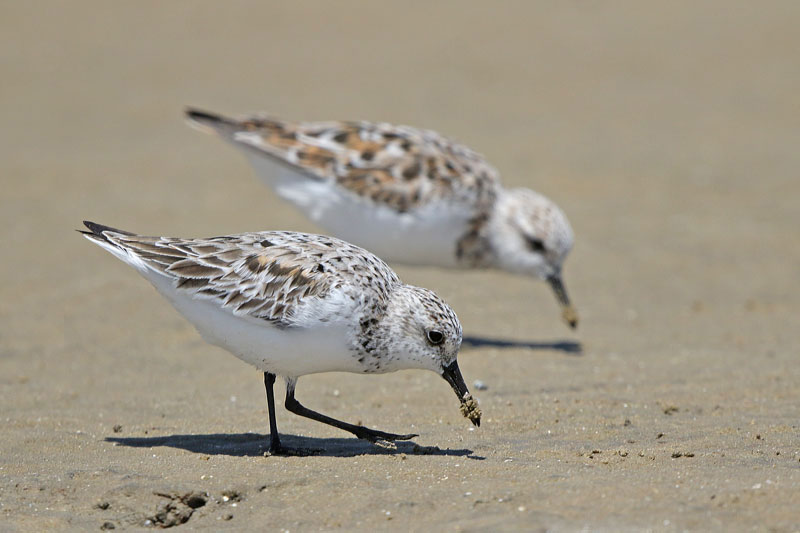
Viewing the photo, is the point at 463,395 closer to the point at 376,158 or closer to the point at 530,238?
the point at 530,238

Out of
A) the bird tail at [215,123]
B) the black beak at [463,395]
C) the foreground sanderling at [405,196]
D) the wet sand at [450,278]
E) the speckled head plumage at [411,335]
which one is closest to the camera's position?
the wet sand at [450,278]

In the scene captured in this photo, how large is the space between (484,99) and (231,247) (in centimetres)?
1179

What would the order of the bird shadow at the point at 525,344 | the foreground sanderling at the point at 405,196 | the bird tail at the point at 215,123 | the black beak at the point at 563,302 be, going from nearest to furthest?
1. the bird shadow at the point at 525,344
2. the foreground sanderling at the point at 405,196
3. the black beak at the point at 563,302
4. the bird tail at the point at 215,123

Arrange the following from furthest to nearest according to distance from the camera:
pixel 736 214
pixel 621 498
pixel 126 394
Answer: pixel 736 214 → pixel 126 394 → pixel 621 498

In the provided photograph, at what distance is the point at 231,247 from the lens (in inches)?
289

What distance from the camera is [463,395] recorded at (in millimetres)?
7125

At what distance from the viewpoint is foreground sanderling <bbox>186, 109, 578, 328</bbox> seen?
35.2 feet

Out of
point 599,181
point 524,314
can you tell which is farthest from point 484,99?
point 524,314

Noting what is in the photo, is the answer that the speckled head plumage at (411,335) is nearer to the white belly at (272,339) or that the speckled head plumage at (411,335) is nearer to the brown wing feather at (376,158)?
the white belly at (272,339)

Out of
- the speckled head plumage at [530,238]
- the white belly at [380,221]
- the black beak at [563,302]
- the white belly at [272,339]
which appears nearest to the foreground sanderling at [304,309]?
the white belly at [272,339]

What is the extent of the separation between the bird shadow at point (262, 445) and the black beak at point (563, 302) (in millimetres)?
4050

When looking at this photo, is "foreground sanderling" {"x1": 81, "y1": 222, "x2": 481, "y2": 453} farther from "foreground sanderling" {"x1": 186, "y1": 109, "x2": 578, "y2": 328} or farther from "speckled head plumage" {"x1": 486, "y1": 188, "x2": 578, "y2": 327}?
"speckled head plumage" {"x1": 486, "y1": 188, "x2": 578, "y2": 327}

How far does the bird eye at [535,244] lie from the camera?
11.1 metres

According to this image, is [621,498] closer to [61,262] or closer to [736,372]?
[736,372]
